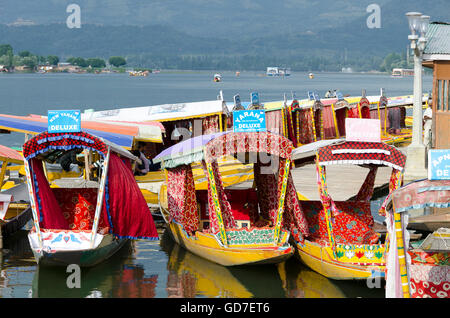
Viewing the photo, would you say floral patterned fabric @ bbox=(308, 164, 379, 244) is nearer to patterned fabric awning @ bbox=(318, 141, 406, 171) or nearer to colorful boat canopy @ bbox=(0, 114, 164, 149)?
patterned fabric awning @ bbox=(318, 141, 406, 171)

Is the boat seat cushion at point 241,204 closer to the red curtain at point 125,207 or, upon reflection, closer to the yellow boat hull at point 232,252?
the yellow boat hull at point 232,252

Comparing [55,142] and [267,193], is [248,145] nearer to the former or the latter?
[267,193]

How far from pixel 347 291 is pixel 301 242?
1631mm

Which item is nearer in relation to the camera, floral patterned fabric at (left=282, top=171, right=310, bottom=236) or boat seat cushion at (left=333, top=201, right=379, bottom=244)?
boat seat cushion at (left=333, top=201, right=379, bottom=244)

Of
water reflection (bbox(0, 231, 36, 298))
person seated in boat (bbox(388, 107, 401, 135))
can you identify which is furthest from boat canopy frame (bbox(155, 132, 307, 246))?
person seated in boat (bbox(388, 107, 401, 135))

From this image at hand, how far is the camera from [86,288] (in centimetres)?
1647

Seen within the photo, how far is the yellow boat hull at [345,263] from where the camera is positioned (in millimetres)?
15328

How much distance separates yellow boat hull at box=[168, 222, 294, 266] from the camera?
16.3 m

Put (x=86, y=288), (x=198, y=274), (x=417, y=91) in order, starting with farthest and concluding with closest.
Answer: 1. (x=417, y=91)
2. (x=198, y=274)
3. (x=86, y=288)

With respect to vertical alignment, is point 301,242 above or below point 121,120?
below

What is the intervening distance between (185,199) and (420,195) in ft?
25.7

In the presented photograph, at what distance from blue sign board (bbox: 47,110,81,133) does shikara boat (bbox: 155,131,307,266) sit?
2575 millimetres
